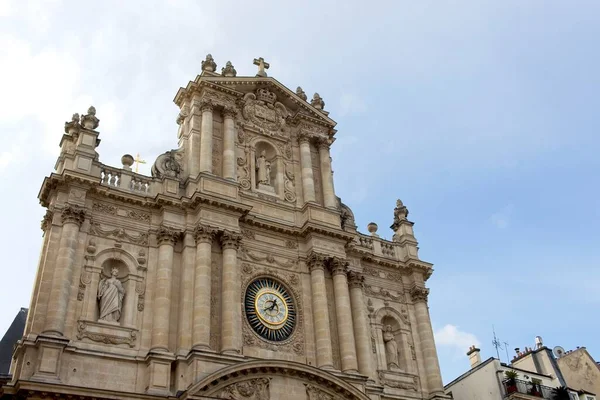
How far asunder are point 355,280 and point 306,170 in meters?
4.29

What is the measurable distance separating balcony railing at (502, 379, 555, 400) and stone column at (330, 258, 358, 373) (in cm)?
727

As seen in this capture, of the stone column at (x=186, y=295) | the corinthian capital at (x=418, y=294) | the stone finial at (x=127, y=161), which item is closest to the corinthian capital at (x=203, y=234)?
the stone column at (x=186, y=295)

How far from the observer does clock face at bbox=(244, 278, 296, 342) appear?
760 inches

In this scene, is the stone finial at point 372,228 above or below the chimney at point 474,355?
above

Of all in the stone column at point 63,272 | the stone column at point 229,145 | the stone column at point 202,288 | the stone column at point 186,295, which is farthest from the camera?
the stone column at point 229,145

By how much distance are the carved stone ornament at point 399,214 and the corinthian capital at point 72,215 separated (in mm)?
12077

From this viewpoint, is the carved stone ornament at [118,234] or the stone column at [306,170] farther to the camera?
the stone column at [306,170]

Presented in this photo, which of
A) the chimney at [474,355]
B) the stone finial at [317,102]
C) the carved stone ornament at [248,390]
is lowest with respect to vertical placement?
the carved stone ornament at [248,390]

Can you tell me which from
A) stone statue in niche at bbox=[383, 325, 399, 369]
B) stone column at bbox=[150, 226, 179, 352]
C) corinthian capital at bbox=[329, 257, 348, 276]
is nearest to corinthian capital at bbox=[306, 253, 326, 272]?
corinthian capital at bbox=[329, 257, 348, 276]

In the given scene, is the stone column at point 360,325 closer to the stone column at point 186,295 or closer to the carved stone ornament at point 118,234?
the stone column at point 186,295

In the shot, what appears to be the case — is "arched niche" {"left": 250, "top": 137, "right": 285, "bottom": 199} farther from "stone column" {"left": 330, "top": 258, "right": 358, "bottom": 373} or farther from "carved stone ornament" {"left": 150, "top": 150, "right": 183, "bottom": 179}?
"stone column" {"left": 330, "top": 258, "right": 358, "bottom": 373}

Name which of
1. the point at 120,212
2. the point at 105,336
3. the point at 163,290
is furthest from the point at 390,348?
the point at 120,212

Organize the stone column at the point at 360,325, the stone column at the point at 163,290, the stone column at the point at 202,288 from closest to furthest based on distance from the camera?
the stone column at the point at 163,290
the stone column at the point at 202,288
the stone column at the point at 360,325

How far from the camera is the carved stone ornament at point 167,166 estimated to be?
20703 millimetres
